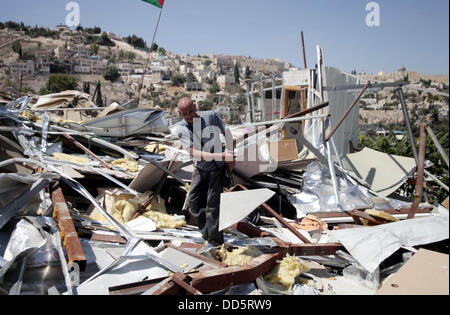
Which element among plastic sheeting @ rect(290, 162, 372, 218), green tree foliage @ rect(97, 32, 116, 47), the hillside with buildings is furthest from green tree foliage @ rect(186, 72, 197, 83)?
plastic sheeting @ rect(290, 162, 372, 218)

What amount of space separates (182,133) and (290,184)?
273 centimetres

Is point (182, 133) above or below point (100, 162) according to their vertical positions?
above

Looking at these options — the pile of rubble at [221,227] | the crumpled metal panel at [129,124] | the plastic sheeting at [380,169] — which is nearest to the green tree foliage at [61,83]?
the crumpled metal panel at [129,124]

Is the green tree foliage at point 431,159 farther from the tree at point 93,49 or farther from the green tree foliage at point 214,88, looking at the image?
the tree at point 93,49

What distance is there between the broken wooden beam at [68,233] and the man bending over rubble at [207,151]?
1.15 meters

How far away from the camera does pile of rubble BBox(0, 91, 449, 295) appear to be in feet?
8.04

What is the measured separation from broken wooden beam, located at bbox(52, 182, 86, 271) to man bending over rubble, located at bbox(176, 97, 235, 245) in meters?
1.15

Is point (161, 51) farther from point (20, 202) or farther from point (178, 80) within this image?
point (20, 202)

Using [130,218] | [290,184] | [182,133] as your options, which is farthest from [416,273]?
[290,184]

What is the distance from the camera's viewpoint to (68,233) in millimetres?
2807

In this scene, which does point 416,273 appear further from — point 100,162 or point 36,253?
point 100,162

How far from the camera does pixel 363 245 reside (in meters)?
2.77

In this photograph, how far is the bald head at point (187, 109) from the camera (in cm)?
322
